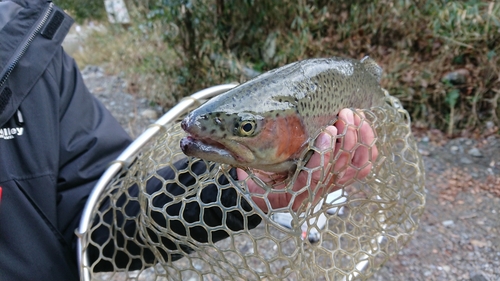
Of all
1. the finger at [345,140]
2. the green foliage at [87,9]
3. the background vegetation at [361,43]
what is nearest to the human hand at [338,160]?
the finger at [345,140]

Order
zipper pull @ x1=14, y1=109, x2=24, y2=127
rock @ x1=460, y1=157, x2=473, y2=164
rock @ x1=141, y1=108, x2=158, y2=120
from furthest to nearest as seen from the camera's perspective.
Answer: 1. rock @ x1=141, y1=108, x2=158, y2=120
2. rock @ x1=460, y1=157, x2=473, y2=164
3. zipper pull @ x1=14, y1=109, x2=24, y2=127

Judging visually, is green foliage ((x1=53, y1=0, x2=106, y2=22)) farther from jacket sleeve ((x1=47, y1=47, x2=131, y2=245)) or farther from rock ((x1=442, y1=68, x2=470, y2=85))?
rock ((x1=442, y1=68, x2=470, y2=85))

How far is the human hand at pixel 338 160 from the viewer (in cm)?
92

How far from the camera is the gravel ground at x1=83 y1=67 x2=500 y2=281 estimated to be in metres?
1.96

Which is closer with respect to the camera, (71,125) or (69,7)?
(71,125)

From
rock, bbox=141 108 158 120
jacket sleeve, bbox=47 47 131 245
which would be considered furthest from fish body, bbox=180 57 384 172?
rock, bbox=141 108 158 120

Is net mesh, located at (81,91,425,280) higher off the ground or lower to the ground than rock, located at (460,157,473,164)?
higher

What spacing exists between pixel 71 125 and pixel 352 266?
3.12ft

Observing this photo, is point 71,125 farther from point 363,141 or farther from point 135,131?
point 135,131

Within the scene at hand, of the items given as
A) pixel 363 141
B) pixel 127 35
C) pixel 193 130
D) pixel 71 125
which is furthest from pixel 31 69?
pixel 127 35

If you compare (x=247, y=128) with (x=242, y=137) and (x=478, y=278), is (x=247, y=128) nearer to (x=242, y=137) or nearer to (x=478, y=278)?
(x=242, y=137)

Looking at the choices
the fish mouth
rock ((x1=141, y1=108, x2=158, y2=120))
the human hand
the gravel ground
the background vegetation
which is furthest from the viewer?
rock ((x1=141, y1=108, x2=158, y2=120))

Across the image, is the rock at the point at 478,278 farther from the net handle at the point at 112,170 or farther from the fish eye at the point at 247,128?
the fish eye at the point at 247,128

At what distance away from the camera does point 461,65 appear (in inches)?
125
